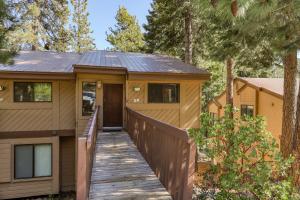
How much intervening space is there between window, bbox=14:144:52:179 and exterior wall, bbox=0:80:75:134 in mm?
802

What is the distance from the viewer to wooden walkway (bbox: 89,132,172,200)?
4910mm

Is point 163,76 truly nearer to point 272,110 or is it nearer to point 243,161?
point 272,110

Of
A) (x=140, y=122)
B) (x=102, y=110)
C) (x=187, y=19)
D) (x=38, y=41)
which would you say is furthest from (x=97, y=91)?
(x=38, y=41)

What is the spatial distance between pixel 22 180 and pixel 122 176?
6.65 meters

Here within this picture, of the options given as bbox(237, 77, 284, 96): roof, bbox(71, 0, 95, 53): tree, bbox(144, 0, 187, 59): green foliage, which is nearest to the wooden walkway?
bbox(237, 77, 284, 96): roof

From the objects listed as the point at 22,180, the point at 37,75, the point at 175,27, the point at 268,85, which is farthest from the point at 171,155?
the point at 175,27

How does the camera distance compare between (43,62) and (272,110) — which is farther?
(272,110)

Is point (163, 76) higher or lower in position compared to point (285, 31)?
lower

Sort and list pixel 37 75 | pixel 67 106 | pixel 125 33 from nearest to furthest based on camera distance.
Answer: pixel 37 75
pixel 67 106
pixel 125 33

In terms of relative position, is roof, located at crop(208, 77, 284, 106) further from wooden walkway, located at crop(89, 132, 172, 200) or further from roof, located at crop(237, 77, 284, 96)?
wooden walkway, located at crop(89, 132, 172, 200)

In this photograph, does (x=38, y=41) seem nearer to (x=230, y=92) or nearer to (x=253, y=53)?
(x=230, y=92)

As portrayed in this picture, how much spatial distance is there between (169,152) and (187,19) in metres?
14.9

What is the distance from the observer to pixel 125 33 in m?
32.8

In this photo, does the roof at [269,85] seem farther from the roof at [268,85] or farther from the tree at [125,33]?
the tree at [125,33]
